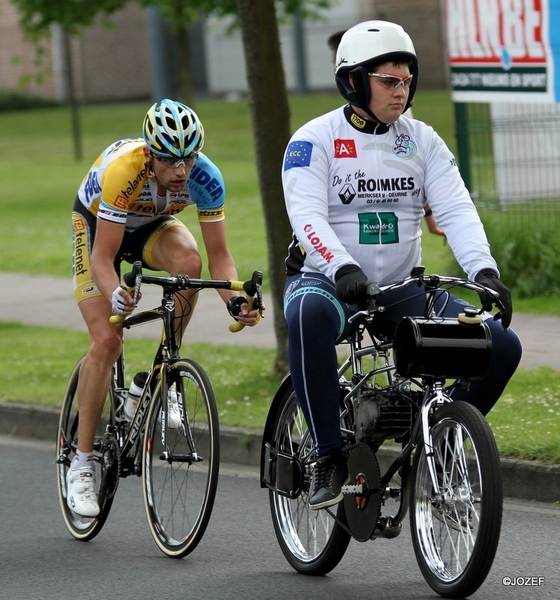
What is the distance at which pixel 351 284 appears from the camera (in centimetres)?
476

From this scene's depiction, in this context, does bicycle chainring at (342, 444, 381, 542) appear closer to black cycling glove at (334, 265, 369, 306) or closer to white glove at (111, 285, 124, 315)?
black cycling glove at (334, 265, 369, 306)

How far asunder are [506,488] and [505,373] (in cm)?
194

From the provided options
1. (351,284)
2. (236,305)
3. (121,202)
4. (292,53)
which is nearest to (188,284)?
(236,305)

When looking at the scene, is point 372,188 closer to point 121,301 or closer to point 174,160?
point 174,160

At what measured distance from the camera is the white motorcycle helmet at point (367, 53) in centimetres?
513

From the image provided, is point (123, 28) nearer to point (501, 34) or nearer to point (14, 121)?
point (14, 121)

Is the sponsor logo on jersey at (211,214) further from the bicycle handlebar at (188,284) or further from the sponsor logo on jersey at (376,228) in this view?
the sponsor logo on jersey at (376,228)

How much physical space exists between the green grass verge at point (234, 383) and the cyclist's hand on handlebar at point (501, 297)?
2.00m

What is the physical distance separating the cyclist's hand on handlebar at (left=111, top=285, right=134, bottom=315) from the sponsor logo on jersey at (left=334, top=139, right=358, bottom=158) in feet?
3.58

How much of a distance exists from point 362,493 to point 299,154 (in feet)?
4.22

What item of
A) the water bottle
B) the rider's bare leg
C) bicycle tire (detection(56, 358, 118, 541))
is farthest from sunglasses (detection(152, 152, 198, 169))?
bicycle tire (detection(56, 358, 118, 541))

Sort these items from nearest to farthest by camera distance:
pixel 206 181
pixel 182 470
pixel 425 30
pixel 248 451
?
pixel 182 470 → pixel 206 181 → pixel 248 451 → pixel 425 30

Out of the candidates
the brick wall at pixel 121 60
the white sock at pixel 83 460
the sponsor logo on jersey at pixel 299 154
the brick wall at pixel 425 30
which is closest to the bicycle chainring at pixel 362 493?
the sponsor logo on jersey at pixel 299 154

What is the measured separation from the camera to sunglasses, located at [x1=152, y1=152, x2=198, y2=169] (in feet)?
19.2
